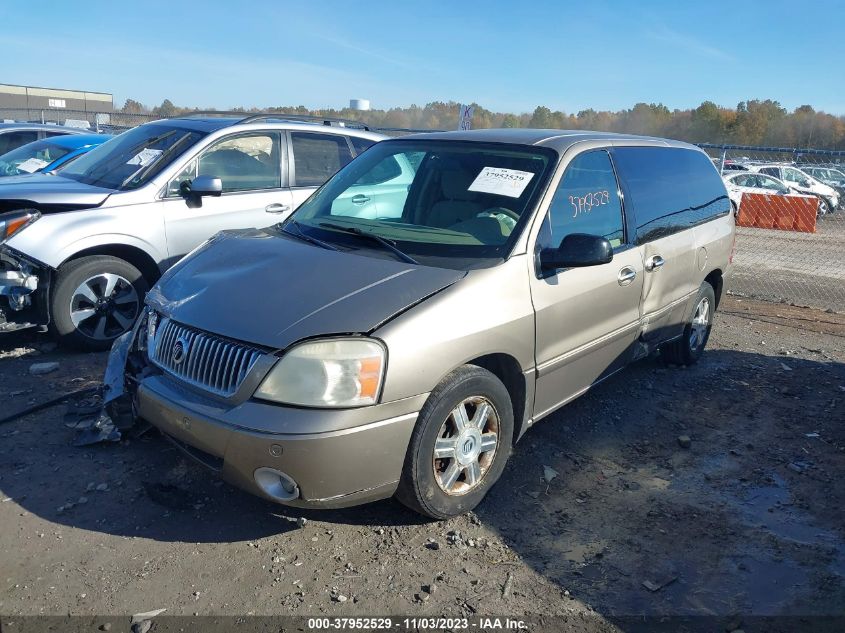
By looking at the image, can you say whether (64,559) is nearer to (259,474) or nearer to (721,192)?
(259,474)

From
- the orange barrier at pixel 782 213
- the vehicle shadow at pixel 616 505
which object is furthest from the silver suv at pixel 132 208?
the orange barrier at pixel 782 213

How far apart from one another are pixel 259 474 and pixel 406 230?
5.38 ft

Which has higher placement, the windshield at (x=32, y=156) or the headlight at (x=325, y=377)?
the windshield at (x=32, y=156)

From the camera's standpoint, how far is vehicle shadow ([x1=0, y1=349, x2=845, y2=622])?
3184 mm

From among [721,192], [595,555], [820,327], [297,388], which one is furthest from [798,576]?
[820,327]

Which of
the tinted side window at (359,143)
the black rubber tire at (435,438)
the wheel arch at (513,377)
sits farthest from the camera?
the tinted side window at (359,143)

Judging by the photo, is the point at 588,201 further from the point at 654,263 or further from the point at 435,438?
the point at 435,438

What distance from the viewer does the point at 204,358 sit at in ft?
10.3

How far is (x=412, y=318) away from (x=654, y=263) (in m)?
2.36

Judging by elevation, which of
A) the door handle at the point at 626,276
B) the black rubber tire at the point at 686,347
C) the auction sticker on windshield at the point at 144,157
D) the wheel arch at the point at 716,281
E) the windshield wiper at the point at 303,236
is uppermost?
the auction sticker on windshield at the point at 144,157

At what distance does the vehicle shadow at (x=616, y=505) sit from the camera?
3184 mm

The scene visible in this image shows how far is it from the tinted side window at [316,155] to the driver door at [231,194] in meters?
0.19

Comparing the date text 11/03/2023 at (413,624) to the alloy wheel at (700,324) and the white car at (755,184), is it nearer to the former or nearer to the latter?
the alloy wheel at (700,324)

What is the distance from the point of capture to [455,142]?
4.48 metres
